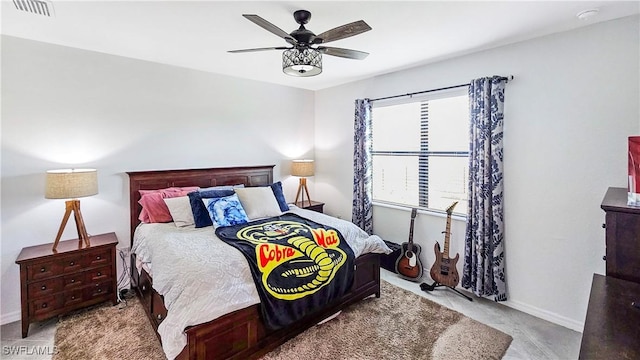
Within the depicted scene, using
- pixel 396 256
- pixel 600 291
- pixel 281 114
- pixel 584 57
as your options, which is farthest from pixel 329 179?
pixel 600 291

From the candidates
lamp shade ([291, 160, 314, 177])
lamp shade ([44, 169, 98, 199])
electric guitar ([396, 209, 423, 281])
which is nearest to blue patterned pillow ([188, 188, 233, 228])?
lamp shade ([44, 169, 98, 199])

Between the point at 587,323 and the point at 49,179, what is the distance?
380 centimetres

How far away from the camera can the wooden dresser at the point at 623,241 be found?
149 centimetres

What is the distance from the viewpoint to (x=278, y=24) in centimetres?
237

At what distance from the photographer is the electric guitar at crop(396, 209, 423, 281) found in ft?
11.4

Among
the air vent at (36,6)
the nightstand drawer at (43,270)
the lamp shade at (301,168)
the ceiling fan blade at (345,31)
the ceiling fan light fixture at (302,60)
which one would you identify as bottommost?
the nightstand drawer at (43,270)

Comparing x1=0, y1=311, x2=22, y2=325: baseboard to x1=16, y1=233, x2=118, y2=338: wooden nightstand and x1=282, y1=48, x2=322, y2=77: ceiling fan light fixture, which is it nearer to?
x1=16, y1=233, x2=118, y2=338: wooden nightstand

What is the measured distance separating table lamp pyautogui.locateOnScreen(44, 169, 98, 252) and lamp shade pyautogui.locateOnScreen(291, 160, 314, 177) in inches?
98.6

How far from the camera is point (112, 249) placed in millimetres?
2822

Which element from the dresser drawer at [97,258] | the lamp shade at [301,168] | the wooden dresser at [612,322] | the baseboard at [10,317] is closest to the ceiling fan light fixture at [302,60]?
the wooden dresser at [612,322]

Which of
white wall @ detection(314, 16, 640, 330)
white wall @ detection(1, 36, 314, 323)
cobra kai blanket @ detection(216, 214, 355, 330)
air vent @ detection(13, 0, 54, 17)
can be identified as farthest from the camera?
white wall @ detection(1, 36, 314, 323)

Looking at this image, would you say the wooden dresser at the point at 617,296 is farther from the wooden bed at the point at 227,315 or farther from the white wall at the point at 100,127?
the white wall at the point at 100,127

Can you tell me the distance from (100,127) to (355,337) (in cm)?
331

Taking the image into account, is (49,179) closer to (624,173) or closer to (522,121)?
(522,121)
